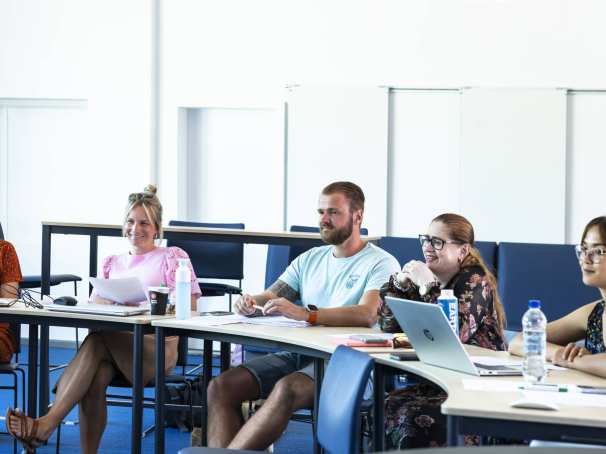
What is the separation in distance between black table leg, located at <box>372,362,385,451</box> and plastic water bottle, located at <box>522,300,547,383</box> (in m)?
0.55

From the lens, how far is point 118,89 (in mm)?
8367

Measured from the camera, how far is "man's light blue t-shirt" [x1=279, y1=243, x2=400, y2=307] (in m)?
4.38

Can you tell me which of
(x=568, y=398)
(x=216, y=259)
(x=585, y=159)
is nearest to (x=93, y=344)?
(x=568, y=398)

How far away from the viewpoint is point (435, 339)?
10.4 ft

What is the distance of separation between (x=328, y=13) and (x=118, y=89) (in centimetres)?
173

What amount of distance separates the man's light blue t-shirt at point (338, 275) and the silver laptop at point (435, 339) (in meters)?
0.99

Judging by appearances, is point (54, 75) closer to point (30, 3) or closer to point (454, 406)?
point (30, 3)

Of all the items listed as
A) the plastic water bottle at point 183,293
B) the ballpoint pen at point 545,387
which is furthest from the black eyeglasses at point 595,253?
the plastic water bottle at point 183,293

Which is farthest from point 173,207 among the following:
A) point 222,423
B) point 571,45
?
point 222,423

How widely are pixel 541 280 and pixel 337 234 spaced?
2424 millimetres

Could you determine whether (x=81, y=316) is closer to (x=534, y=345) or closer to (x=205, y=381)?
(x=205, y=381)

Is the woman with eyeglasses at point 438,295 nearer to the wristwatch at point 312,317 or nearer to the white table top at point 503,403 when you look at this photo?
the wristwatch at point 312,317

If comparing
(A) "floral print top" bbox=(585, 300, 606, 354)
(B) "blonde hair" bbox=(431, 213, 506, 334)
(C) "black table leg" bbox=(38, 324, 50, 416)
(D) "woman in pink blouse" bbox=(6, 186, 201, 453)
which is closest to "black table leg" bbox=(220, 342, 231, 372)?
(D) "woman in pink blouse" bbox=(6, 186, 201, 453)

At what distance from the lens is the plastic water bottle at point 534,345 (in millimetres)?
3033
